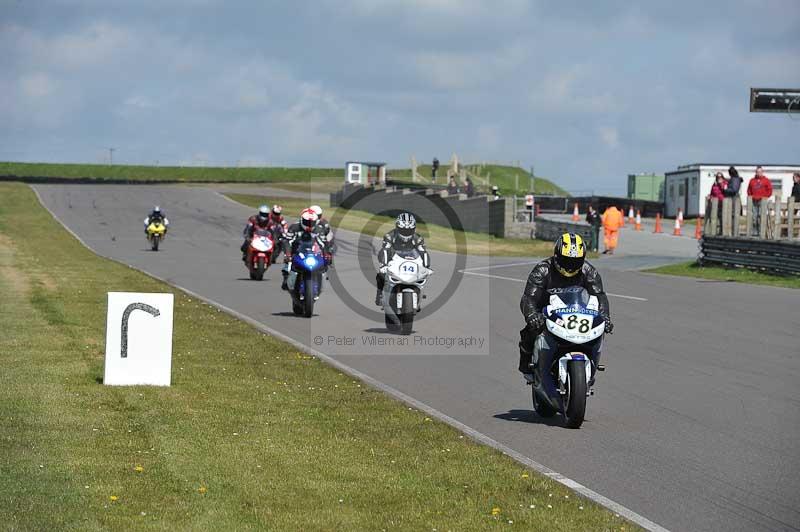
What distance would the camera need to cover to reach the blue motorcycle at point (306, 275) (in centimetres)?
1852

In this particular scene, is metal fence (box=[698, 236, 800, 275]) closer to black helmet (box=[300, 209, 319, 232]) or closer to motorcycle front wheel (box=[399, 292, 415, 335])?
black helmet (box=[300, 209, 319, 232])

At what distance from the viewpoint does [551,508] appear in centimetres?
683

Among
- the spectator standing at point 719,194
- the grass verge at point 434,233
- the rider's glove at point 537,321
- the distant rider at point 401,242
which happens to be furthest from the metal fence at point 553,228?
the rider's glove at point 537,321

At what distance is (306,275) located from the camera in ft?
61.8

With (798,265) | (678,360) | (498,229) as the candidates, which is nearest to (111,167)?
(498,229)

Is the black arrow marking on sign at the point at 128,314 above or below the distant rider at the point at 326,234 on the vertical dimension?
below

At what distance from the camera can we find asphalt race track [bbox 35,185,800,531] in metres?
7.67

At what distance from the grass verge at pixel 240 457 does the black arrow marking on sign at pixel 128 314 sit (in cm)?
39

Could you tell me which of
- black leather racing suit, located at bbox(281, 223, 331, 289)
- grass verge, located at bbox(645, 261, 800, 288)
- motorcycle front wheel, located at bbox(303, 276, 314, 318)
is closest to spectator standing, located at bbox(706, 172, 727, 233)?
grass verge, located at bbox(645, 261, 800, 288)

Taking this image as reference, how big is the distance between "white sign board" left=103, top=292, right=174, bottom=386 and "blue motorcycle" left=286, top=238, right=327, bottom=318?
733 centimetres

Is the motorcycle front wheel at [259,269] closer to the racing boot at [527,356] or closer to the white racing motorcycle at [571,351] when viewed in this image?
the racing boot at [527,356]

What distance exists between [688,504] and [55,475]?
3680 millimetres

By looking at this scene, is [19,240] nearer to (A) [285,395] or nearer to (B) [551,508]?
(A) [285,395]

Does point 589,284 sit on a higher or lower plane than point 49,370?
higher
